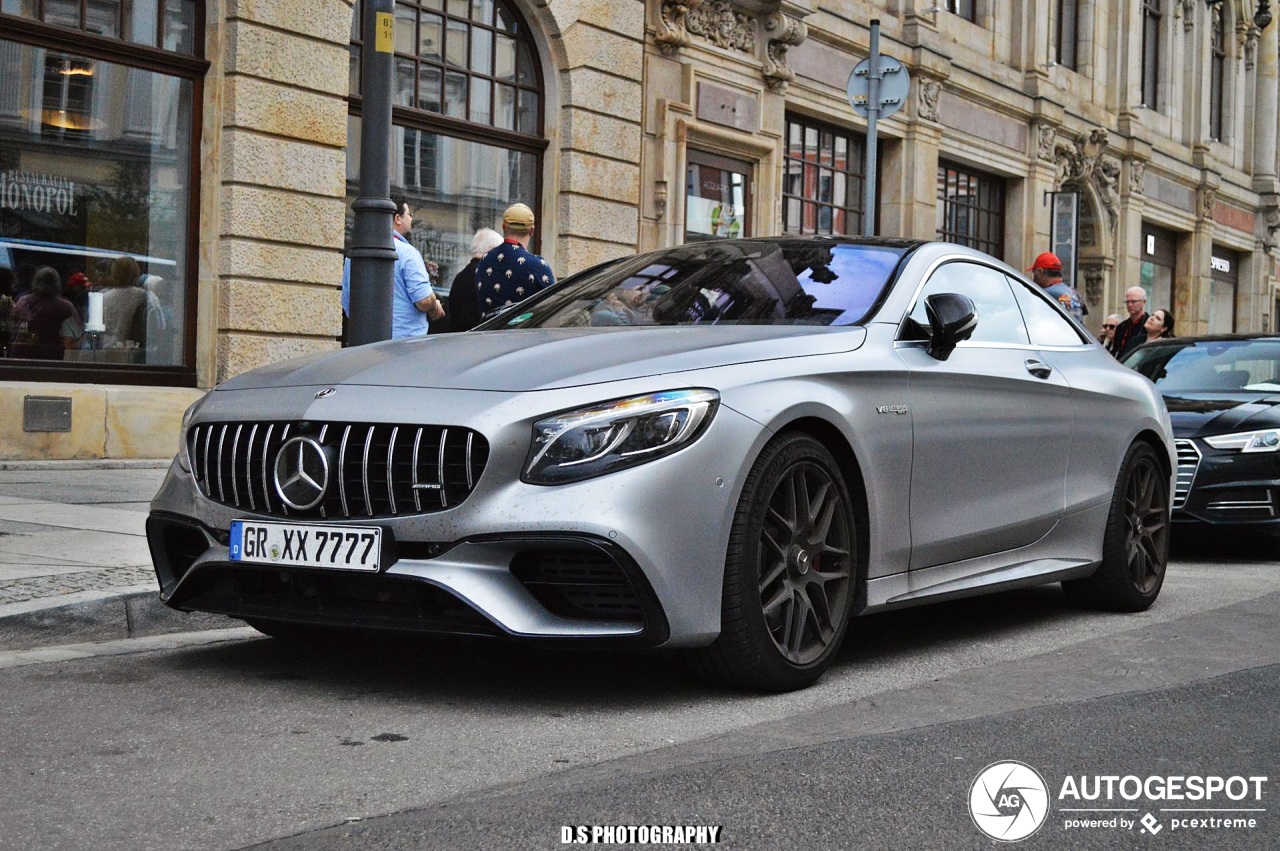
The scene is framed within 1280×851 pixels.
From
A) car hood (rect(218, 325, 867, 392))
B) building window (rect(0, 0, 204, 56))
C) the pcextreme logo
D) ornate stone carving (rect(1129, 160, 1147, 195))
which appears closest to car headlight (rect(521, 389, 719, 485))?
car hood (rect(218, 325, 867, 392))

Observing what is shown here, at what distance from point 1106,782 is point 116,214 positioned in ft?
32.5

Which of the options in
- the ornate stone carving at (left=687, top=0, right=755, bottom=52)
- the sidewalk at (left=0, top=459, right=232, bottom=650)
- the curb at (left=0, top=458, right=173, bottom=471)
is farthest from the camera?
the ornate stone carving at (left=687, top=0, right=755, bottom=52)

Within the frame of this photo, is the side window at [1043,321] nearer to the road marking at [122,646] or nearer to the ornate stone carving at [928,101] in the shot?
the road marking at [122,646]

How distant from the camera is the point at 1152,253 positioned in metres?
31.0

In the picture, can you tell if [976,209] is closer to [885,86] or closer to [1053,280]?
[885,86]

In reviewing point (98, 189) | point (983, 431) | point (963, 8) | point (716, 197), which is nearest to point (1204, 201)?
point (963, 8)

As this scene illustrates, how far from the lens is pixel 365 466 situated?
4336 mm

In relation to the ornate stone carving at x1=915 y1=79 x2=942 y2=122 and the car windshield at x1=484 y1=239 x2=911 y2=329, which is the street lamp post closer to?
the car windshield at x1=484 y1=239 x2=911 y2=329

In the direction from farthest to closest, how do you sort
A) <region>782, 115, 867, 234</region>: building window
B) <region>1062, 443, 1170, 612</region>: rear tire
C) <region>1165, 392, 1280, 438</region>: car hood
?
1. <region>782, 115, 867, 234</region>: building window
2. <region>1165, 392, 1280, 438</region>: car hood
3. <region>1062, 443, 1170, 612</region>: rear tire

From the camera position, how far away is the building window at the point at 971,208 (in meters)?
23.7

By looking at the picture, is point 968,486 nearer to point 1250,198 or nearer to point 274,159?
point 274,159

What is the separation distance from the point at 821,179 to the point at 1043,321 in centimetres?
1422

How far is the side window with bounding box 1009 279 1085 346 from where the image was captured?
6.46 m

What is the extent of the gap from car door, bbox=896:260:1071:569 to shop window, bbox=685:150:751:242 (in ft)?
38.0
